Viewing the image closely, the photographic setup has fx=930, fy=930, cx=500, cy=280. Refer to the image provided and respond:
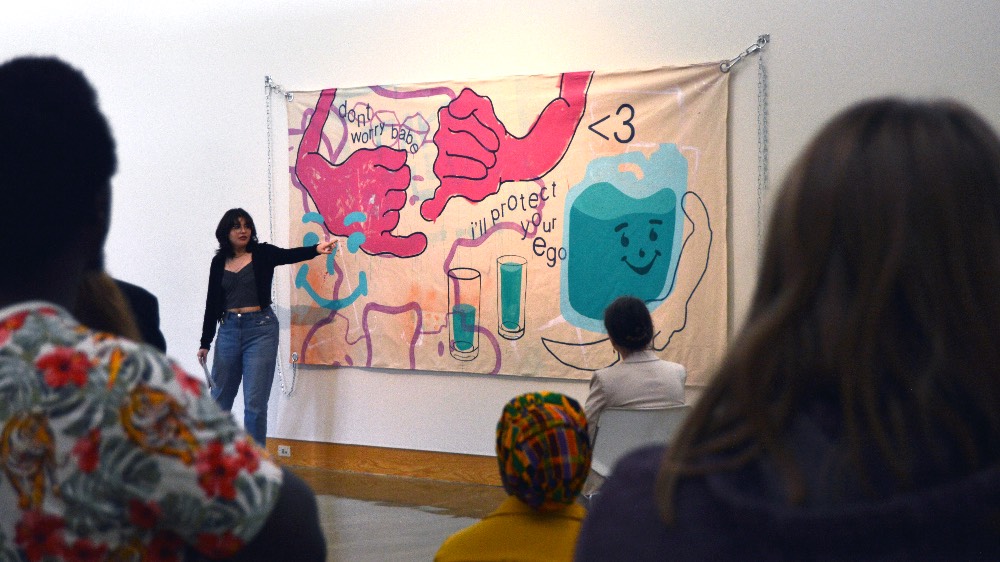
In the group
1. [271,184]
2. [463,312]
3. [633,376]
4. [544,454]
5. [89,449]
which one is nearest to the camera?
[89,449]

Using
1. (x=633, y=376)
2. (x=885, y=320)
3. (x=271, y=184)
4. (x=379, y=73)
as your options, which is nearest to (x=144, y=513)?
(x=885, y=320)

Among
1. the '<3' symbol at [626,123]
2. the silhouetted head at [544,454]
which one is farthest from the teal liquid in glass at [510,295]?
the silhouetted head at [544,454]

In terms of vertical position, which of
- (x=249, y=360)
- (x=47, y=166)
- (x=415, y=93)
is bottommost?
(x=249, y=360)

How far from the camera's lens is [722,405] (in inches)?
25.7

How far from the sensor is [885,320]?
0.61 m

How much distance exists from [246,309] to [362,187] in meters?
0.92

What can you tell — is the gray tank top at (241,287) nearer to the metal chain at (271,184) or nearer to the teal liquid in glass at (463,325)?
the metal chain at (271,184)

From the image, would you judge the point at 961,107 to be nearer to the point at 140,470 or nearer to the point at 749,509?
the point at 749,509

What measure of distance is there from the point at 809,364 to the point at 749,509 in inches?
4.1

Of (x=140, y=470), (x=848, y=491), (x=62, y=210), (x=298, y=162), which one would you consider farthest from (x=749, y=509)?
(x=298, y=162)

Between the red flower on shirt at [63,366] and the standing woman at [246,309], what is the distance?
14.1 feet

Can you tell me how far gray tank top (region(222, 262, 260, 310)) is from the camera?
16.6ft

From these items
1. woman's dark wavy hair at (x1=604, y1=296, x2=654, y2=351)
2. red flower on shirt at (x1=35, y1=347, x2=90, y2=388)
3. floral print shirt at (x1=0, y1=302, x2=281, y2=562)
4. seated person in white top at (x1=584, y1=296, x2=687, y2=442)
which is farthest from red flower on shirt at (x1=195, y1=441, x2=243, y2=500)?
woman's dark wavy hair at (x1=604, y1=296, x2=654, y2=351)

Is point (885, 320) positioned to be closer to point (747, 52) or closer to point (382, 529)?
point (382, 529)
